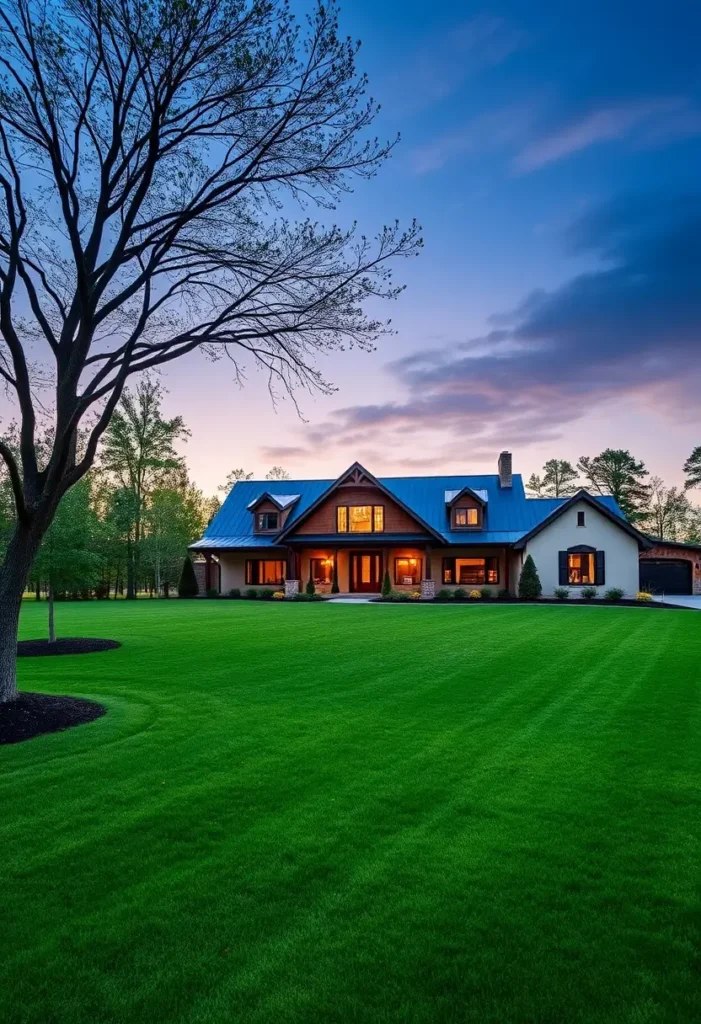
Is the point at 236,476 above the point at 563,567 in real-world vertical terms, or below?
above

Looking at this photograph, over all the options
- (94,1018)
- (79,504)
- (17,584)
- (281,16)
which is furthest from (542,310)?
(94,1018)

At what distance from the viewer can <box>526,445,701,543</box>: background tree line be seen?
48812 millimetres

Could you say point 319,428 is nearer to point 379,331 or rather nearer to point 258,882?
point 379,331

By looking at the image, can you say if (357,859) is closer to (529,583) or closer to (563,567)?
(529,583)

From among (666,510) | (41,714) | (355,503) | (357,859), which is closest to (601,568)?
(355,503)

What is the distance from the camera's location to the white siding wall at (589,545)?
2883 centimetres

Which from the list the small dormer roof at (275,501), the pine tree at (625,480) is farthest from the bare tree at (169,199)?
the pine tree at (625,480)

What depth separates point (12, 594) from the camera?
306 inches

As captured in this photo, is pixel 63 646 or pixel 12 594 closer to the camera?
pixel 12 594

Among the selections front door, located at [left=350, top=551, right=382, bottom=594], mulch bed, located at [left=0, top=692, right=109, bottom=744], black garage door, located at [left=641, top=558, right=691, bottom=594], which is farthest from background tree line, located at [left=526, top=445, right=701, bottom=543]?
mulch bed, located at [left=0, top=692, right=109, bottom=744]

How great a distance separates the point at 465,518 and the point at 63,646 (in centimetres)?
2327

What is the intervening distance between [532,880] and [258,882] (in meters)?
1.64

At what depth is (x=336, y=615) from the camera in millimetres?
21047

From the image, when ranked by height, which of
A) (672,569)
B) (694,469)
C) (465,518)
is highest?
(694,469)
